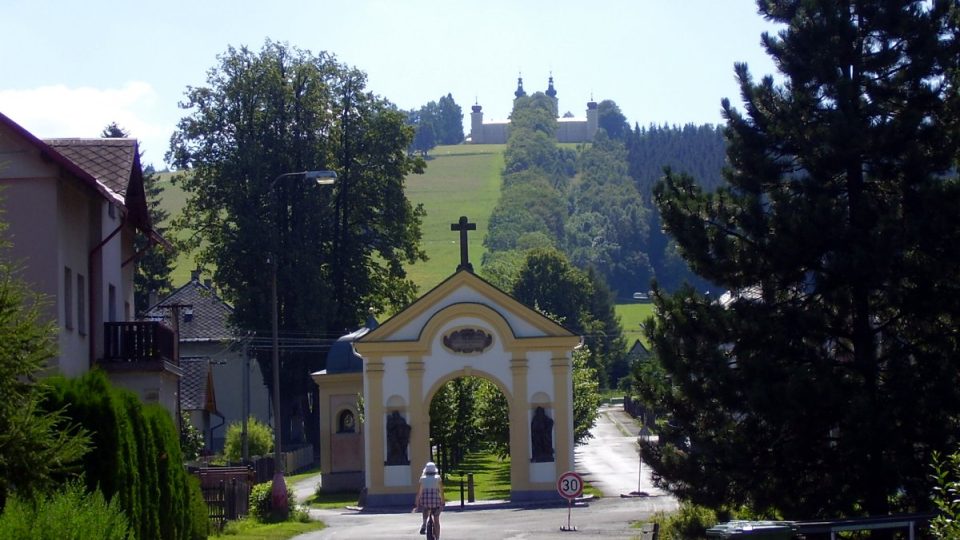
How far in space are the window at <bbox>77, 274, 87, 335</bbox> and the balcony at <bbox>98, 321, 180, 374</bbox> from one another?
798 mm

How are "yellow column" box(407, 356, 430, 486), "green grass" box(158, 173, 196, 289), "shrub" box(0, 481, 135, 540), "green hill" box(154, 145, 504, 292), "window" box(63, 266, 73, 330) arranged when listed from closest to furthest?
"shrub" box(0, 481, 135, 540) → "window" box(63, 266, 73, 330) → "yellow column" box(407, 356, 430, 486) → "green grass" box(158, 173, 196, 289) → "green hill" box(154, 145, 504, 292)

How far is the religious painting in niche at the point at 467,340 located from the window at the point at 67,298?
21.4 meters

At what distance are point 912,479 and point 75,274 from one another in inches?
532

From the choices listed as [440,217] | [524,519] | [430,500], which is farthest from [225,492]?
[440,217]

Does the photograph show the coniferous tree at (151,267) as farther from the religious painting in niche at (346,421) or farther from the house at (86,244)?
the house at (86,244)

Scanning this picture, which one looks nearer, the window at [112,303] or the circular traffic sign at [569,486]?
the window at [112,303]

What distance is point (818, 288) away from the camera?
2125 cm

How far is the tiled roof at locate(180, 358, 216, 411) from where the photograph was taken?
57.4 m

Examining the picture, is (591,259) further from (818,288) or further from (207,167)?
(818,288)

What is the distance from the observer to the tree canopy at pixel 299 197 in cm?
5719

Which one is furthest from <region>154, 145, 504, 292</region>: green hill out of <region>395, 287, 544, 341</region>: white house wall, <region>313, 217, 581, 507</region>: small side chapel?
<region>313, 217, 581, 507</region>: small side chapel

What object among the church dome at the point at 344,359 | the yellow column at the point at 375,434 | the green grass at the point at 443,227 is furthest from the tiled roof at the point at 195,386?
the green grass at the point at 443,227

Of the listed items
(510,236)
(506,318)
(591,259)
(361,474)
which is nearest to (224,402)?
(361,474)

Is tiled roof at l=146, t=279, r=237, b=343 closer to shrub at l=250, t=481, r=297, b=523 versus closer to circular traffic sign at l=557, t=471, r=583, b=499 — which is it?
shrub at l=250, t=481, r=297, b=523
